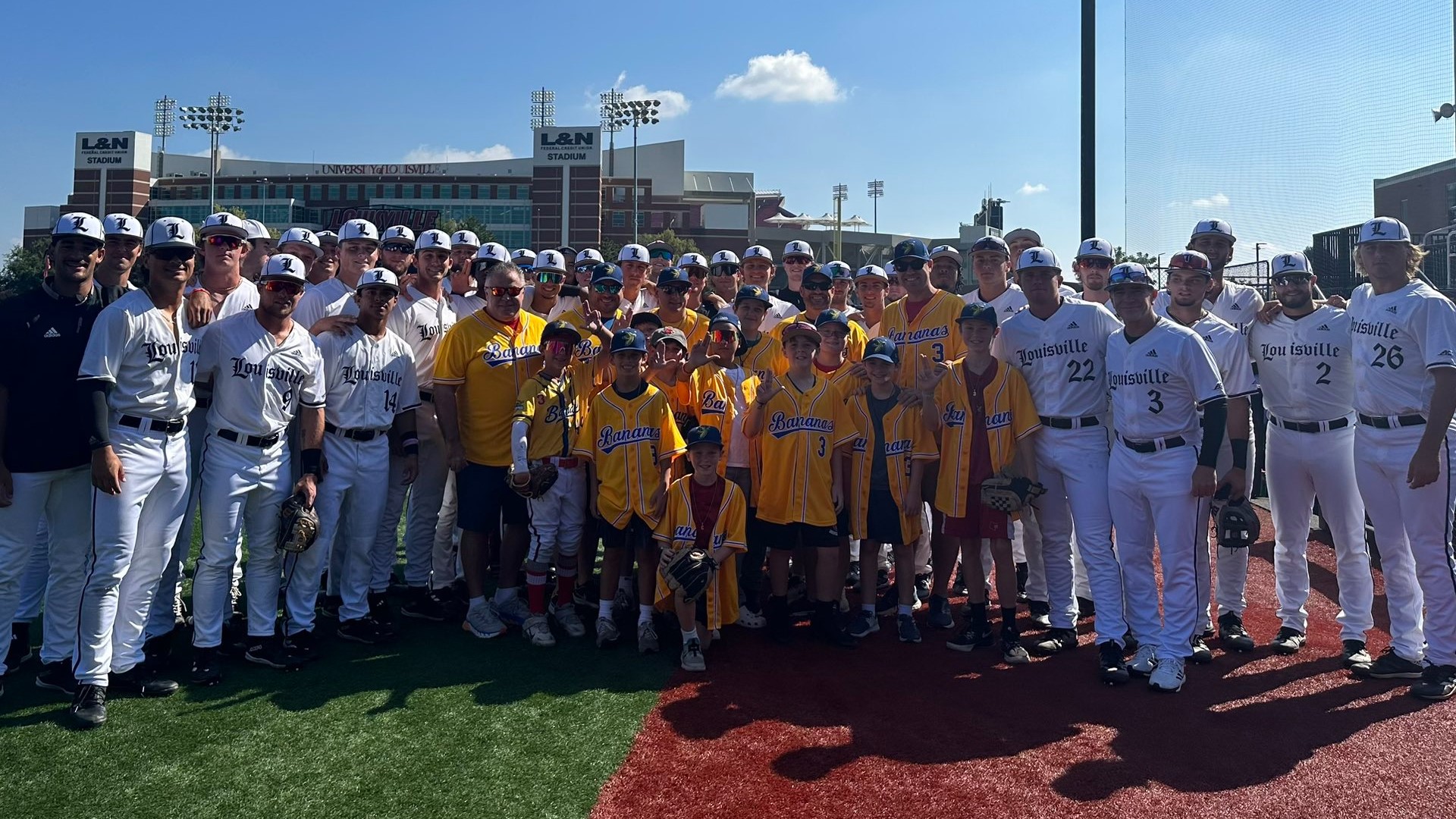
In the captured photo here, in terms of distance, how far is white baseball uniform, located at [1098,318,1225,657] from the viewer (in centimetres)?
463

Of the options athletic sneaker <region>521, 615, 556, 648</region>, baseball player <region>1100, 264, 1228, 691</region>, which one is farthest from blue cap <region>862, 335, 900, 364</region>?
athletic sneaker <region>521, 615, 556, 648</region>

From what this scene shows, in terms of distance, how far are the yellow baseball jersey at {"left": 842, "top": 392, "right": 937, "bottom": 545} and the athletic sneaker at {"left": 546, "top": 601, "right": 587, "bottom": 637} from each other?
5.72 feet

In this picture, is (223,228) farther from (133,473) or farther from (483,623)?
(483,623)

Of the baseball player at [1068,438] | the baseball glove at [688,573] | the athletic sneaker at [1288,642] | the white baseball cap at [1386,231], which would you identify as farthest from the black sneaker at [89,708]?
the white baseball cap at [1386,231]

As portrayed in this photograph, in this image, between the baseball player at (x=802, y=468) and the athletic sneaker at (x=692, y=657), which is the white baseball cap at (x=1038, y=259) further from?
the athletic sneaker at (x=692, y=657)

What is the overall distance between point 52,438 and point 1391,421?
21.6 feet

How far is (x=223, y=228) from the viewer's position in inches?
186

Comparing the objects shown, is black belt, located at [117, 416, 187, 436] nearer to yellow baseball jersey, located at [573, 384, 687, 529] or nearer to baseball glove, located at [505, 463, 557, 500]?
baseball glove, located at [505, 463, 557, 500]

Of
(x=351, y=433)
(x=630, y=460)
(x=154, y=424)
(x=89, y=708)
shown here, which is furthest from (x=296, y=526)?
(x=630, y=460)

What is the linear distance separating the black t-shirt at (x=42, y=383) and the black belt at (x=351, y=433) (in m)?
1.12

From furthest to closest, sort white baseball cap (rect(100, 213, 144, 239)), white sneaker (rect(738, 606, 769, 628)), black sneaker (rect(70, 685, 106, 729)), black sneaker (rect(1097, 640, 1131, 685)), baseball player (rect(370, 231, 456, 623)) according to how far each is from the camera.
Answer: white sneaker (rect(738, 606, 769, 628)), baseball player (rect(370, 231, 456, 623)), black sneaker (rect(1097, 640, 1131, 685)), white baseball cap (rect(100, 213, 144, 239)), black sneaker (rect(70, 685, 106, 729))

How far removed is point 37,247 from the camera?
56469 mm

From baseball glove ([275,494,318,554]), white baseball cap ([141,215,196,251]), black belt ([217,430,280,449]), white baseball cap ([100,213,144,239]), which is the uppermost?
white baseball cap ([100,213,144,239])

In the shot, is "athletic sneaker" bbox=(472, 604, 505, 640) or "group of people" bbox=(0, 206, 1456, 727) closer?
"group of people" bbox=(0, 206, 1456, 727)
